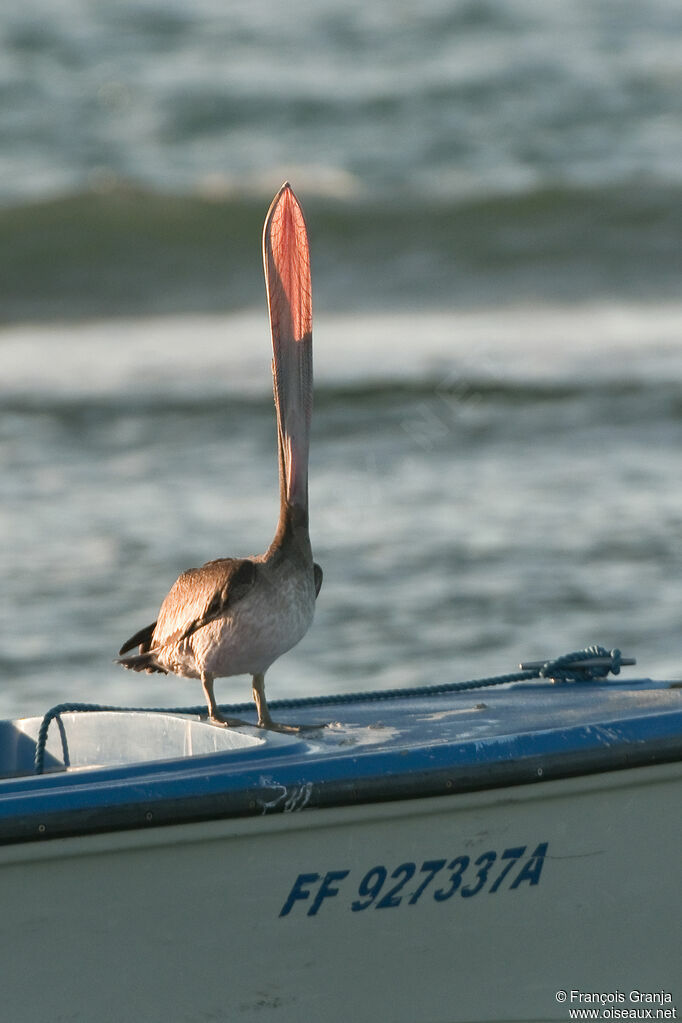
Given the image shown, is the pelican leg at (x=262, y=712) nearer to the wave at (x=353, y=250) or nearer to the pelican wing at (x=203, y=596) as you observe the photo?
the pelican wing at (x=203, y=596)

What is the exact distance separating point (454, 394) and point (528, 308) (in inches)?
135

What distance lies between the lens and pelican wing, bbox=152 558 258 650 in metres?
3.26

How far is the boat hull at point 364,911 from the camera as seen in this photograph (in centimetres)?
305

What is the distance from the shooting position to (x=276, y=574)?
328cm

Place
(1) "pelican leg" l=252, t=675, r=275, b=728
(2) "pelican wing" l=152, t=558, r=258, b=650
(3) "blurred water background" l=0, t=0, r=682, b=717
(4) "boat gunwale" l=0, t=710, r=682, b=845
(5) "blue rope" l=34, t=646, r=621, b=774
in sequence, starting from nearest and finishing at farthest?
(4) "boat gunwale" l=0, t=710, r=682, b=845
(2) "pelican wing" l=152, t=558, r=258, b=650
(1) "pelican leg" l=252, t=675, r=275, b=728
(5) "blue rope" l=34, t=646, r=621, b=774
(3) "blurred water background" l=0, t=0, r=682, b=717

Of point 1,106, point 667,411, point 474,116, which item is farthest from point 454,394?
point 1,106

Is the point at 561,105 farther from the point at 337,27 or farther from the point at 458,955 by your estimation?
the point at 458,955

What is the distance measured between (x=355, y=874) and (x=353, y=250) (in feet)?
44.5

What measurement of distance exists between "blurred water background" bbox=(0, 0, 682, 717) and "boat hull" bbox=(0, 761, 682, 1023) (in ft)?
8.23

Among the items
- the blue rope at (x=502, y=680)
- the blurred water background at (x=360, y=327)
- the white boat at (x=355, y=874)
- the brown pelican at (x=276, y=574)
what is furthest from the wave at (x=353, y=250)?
the white boat at (x=355, y=874)

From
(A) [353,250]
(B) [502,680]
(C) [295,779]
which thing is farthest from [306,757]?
(A) [353,250]

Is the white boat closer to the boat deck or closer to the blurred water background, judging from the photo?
the boat deck

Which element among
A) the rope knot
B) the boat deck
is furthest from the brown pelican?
the rope knot

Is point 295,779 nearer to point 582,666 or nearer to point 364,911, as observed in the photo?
point 364,911
